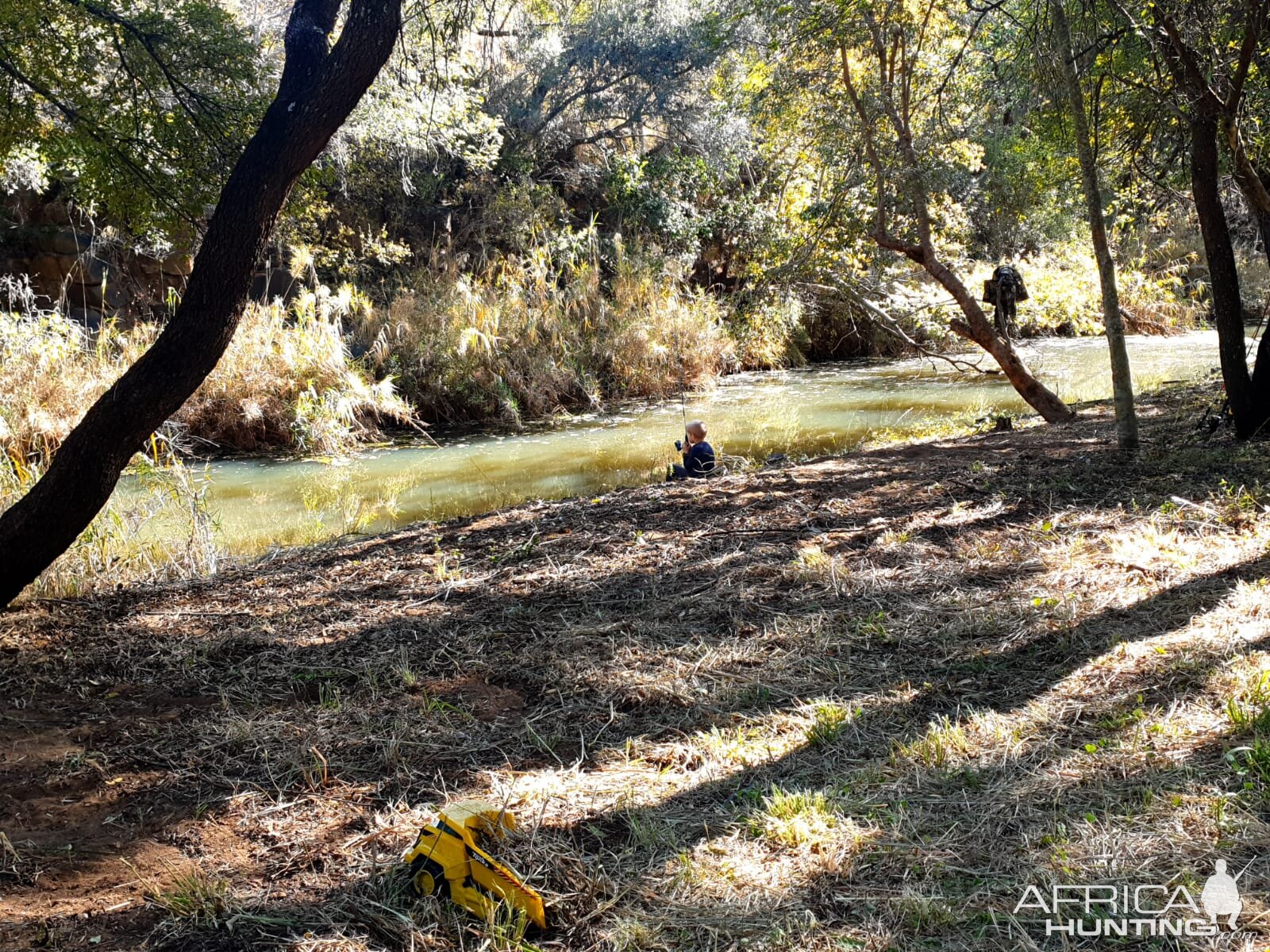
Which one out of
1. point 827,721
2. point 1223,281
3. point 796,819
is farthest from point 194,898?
point 1223,281

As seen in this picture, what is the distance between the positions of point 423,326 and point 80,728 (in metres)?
12.6

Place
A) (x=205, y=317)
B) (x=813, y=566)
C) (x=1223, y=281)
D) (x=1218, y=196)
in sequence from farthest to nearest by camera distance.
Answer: (x=1223, y=281) → (x=1218, y=196) → (x=813, y=566) → (x=205, y=317)

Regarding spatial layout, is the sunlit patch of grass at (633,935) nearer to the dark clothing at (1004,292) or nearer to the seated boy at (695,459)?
the seated boy at (695,459)

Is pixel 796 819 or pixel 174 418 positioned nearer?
pixel 796 819

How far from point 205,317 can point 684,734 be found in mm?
3117

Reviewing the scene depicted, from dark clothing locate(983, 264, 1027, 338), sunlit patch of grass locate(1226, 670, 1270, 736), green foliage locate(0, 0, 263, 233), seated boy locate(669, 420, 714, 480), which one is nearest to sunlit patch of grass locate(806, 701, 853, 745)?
sunlit patch of grass locate(1226, 670, 1270, 736)

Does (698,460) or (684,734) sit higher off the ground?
(698,460)

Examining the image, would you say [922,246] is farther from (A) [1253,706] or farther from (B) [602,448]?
(A) [1253,706]

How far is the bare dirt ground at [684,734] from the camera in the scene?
2305 millimetres

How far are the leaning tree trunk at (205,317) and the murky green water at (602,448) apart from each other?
3675 millimetres

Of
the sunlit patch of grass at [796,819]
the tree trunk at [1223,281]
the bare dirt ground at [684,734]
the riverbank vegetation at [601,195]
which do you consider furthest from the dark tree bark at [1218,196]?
the sunlit patch of grass at [796,819]

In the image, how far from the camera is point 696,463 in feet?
30.0
